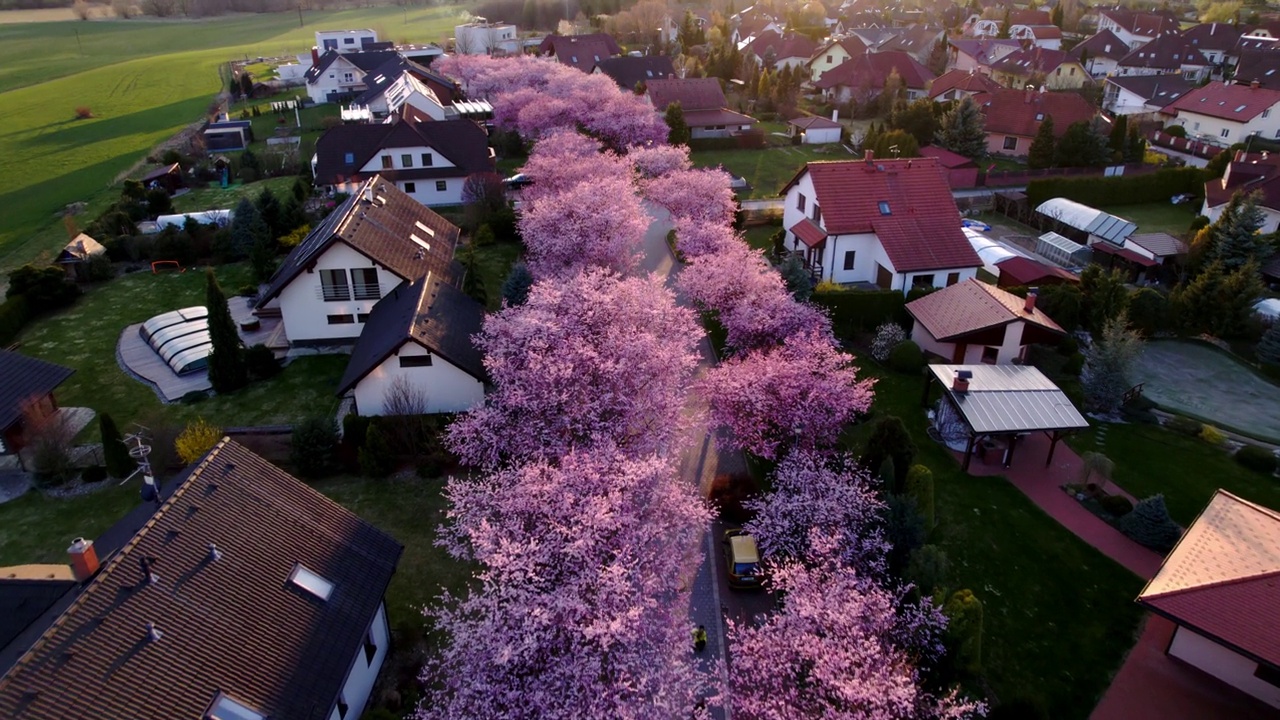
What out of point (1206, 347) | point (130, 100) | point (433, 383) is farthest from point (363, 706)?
point (130, 100)

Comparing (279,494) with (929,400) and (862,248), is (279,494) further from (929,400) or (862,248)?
(862,248)

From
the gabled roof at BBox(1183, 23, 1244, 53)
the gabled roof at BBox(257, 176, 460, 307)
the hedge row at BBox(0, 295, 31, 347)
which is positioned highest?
the gabled roof at BBox(1183, 23, 1244, 53)

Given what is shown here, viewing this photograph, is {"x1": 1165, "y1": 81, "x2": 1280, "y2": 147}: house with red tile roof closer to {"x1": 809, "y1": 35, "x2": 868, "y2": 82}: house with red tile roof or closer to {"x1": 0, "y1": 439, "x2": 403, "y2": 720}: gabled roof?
{"x1": 809, "y1": 35, "x2": 868, "y2": 82}: house with red tile roof

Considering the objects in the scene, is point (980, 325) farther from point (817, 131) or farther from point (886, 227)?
point (817, 131)

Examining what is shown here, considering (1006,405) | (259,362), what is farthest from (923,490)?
(259,362)

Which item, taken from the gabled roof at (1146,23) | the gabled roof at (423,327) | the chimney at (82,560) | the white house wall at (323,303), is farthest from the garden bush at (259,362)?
the gabled roof at (1146,23)

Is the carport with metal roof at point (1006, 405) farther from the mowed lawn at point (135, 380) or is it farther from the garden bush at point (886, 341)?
the mowed lawn at point (135, 380)

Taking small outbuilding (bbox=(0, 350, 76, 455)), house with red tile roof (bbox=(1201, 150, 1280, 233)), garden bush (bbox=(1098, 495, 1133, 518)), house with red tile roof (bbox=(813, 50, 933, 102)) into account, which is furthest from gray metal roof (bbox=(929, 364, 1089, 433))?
house with red tile roof (bbox=(813, 50, 933, 102))
